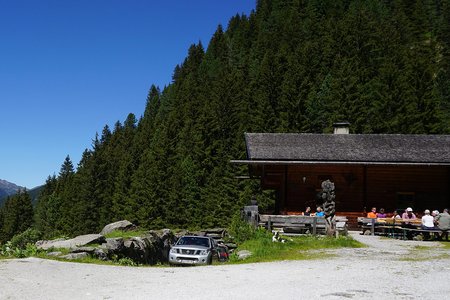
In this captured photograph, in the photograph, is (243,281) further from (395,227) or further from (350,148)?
(350,148)

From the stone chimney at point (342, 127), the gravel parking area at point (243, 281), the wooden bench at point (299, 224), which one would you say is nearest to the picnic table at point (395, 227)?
the wooden bench at point (299, 224)

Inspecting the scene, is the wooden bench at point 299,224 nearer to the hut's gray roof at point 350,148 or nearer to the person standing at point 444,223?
the person standing at point 444,223

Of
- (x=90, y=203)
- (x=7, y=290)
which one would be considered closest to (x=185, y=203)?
(x=90, y=203)

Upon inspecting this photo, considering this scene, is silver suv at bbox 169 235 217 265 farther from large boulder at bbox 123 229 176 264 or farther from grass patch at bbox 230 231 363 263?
large boulder at bbox 123 229 176 264

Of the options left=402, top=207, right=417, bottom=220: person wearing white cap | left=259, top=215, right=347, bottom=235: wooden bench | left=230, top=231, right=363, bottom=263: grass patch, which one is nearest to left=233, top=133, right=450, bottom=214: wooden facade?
left=402, top=207, right=417, bottom=220: person wearing white cap

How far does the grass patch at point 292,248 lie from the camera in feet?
50.4

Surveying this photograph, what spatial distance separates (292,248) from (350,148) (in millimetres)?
15576

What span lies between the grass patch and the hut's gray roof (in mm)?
10394

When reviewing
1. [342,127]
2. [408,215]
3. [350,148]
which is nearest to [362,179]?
[350,148]

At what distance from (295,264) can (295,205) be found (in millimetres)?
17535

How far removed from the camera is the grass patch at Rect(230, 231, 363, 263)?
1535cm

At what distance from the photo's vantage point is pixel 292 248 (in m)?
17.2

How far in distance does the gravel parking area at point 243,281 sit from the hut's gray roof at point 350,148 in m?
15.5

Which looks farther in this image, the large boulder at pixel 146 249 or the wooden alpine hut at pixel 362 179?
the wooden alpine hut at pixel 362 179
